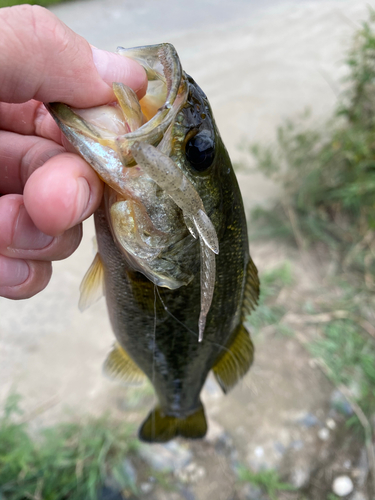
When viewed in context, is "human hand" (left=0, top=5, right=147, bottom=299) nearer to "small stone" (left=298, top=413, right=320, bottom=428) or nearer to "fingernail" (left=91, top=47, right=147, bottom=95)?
"fingernail" (left=91, top=47, right=147, bottom=95)

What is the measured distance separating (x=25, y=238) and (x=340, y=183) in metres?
3.37

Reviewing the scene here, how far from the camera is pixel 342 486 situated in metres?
2.37

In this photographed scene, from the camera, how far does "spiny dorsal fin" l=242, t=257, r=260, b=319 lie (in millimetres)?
1278

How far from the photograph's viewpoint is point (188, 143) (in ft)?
3.01

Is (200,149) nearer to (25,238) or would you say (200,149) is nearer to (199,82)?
(25,238)

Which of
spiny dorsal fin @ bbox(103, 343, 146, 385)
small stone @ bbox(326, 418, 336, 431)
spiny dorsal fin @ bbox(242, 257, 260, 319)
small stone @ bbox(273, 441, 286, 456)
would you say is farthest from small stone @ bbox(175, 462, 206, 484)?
spiny dorsal fin @ bbox(242, 257, 260, 319)

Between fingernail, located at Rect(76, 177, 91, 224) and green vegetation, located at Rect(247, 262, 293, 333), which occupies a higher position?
fingernail, located at Rect(76, 177, 91, 224)

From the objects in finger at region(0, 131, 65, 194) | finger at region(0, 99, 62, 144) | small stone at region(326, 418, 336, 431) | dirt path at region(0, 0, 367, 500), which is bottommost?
small stone at region(326, 418, 336, 431)

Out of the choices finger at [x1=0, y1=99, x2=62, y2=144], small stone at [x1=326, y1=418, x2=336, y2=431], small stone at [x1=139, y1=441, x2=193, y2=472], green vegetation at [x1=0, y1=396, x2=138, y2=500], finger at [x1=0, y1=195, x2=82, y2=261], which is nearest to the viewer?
finger at [x1=0, y1=195, x2=82, y2=261]

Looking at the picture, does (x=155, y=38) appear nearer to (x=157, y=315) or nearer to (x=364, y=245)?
(x=364, y=245)

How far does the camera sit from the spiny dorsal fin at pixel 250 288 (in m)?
1.28

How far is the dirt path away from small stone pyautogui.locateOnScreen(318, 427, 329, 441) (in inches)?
2.0

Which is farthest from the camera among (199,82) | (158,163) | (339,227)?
(199,82)

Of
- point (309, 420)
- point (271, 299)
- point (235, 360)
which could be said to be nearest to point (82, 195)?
point (235, 360)
